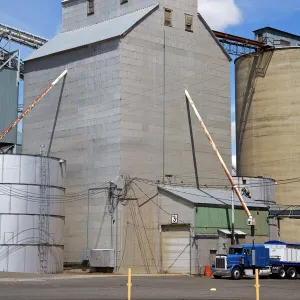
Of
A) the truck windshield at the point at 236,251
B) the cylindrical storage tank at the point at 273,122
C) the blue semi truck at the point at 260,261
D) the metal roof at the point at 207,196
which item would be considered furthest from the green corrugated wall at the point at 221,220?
the cylindrical storage tank at the point at 273,122

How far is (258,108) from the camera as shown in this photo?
233 ft

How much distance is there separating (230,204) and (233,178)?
5196mm

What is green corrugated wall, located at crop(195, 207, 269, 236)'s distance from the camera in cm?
5388

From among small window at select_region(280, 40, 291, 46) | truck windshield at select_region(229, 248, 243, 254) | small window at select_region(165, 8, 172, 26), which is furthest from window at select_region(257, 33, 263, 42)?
truck windshield at select_region(229, 248, 243, 254)

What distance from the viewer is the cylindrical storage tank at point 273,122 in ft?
224

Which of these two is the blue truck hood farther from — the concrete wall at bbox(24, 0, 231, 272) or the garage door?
the concrete wall at bbox(24, 0, 231, 272)

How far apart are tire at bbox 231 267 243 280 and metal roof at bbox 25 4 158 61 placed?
74.6 ft

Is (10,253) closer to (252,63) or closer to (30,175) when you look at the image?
(30,175)

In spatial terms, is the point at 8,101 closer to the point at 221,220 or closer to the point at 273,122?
the point at 221,220

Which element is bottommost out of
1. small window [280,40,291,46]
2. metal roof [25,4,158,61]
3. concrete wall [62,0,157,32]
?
metal roof [25,4,158,61]

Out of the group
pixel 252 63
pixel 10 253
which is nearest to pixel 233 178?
pixel 252 63

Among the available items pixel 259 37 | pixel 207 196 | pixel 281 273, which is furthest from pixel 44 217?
pixel 259 37

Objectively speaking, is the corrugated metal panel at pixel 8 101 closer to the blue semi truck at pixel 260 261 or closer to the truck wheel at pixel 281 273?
the blue semi truck at pixel 260 261

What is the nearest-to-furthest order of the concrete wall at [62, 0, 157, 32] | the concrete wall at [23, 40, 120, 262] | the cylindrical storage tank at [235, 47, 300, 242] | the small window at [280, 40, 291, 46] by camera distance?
1. the concrete wall at [23, 40, 120, 262]
2. the concrete wall at [62, 0, 157, 32]
3. the cylindrical storage tank at [235, 47, 300, 242]
4. the small window at [280, 40, 291, 46]
